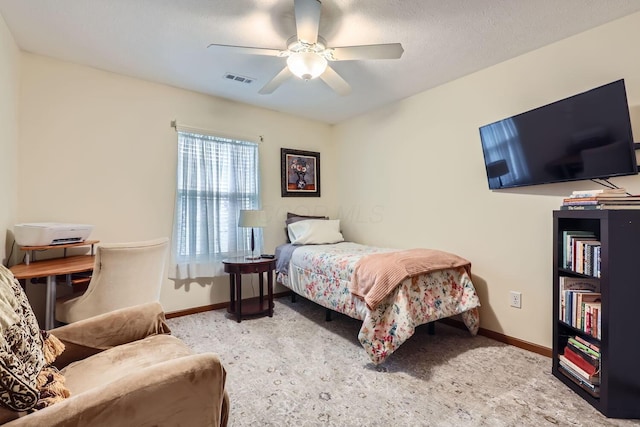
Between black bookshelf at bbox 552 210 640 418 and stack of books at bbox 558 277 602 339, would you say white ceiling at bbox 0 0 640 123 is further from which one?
stack of books at bbox 558 277 602 339

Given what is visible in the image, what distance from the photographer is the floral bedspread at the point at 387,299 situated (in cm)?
211

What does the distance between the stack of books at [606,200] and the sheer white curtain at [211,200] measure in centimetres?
296

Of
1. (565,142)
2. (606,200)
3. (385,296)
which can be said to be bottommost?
(385,296)

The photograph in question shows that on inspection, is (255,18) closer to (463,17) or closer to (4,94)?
(463,17)

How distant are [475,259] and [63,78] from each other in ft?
12.8

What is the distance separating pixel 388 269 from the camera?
2.19 metres

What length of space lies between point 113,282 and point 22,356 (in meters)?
1.18

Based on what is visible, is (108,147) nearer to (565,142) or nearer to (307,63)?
(307,63)

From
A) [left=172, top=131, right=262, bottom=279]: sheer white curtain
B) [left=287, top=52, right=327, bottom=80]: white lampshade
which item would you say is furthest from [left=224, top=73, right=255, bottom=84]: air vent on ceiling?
[left=287, top=52, right=327, bottom=80]: white lampshade

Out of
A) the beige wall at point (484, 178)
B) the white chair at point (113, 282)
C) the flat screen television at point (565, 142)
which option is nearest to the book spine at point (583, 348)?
→ the beige wall at point (484, 178)

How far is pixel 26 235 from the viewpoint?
6.86ft

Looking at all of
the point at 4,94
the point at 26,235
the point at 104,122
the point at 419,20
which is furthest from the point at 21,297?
the point at 419,20

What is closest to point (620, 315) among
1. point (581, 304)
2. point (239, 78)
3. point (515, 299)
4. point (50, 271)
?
point (581, 304)

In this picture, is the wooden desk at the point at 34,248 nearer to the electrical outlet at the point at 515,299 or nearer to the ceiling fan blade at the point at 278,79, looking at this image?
the ceiling fan blade at the point at 278,79
